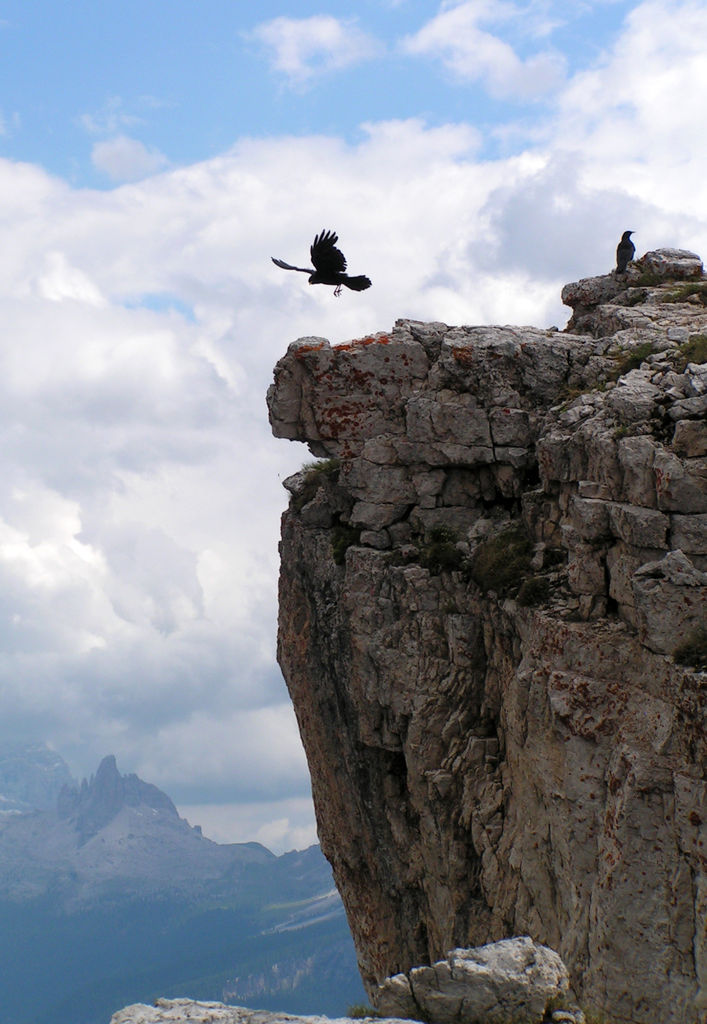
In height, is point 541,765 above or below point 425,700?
below

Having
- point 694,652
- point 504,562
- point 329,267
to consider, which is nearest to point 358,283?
point 329,267

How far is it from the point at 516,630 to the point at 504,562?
1.60 m

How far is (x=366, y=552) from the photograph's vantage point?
27141mm

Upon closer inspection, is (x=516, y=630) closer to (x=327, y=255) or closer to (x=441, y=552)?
(x=441, y=552)

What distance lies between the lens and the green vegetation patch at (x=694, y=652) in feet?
60.7

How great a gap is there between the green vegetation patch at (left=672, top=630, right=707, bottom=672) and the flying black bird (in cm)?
1121

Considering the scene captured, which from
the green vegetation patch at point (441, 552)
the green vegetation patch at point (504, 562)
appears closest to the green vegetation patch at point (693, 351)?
the green vegetation patch at point (504, 562)

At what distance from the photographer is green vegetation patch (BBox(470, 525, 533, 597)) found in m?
23.8

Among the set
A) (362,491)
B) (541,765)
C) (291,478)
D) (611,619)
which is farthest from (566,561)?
(291,478)

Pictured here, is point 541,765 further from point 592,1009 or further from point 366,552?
point 366,552

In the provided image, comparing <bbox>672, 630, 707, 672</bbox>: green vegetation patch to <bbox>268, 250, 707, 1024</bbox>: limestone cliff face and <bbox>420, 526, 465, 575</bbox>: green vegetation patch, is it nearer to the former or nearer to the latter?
<bbox>268, 250, 707, 1024</bbox>: limestone cliff face

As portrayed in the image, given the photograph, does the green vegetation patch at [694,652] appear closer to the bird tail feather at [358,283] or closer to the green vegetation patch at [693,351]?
the green vegetation patch at [693,351]

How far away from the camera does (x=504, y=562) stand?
953 inches

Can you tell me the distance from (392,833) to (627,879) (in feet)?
32.7
